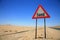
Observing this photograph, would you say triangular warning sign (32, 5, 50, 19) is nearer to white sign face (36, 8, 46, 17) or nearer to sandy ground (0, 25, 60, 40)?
white sign face (36, 8, 46, 17)

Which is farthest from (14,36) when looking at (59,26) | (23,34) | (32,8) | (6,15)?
(59,26)

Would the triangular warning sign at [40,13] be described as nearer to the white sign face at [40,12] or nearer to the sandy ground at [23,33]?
the white sign face at [40,12]

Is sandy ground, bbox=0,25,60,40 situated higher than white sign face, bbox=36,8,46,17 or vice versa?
white sign face, bbox=36,8,46,17

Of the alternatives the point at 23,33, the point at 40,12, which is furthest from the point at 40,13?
the point at 23,33

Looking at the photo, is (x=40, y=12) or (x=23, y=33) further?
(x=23, y=33)

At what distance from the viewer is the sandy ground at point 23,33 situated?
312cm

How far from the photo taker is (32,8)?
318 centimetres

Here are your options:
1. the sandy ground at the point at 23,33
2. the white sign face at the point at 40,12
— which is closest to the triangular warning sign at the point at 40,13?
the white sign face at the point at 40,12

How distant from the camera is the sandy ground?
3117 millimetres

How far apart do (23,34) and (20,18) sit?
319 mm

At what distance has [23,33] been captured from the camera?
3.20 meters

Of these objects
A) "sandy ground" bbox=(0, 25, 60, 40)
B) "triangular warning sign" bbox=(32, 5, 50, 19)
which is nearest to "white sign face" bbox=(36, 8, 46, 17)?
"triangular warning sign" bbox=(32, 5, 50, 19)

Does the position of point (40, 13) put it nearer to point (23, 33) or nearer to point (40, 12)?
point (40, 12)

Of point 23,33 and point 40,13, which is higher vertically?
point 40,13
